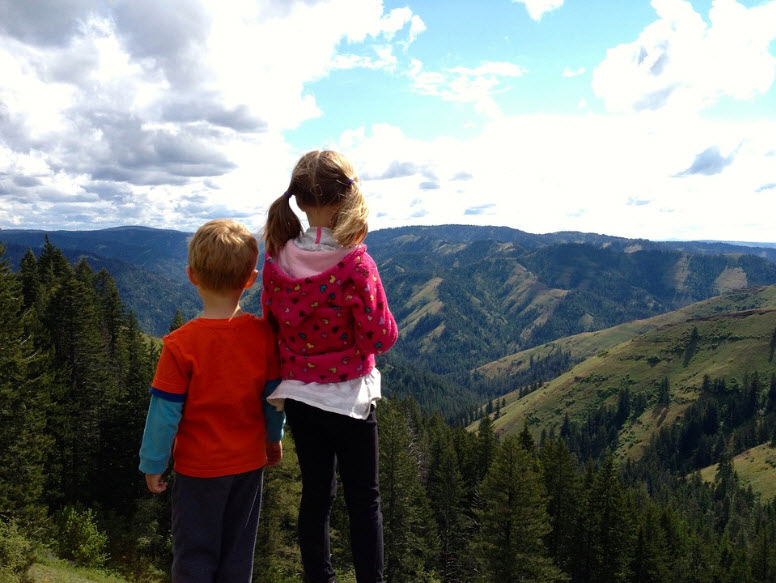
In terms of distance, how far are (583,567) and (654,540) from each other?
305 inches

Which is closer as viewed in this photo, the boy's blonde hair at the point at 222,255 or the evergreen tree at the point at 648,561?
the boy's blonde hair at the point at 222,255

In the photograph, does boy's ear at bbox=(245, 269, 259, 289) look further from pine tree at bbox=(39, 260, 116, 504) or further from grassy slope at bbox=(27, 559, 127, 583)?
pine tree at bbox=(39, 260, 116, 504)

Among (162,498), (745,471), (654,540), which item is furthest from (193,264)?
(745,471)

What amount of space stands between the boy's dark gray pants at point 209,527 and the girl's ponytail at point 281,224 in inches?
91.4

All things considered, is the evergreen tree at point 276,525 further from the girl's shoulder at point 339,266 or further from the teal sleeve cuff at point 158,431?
the girl's shoulder at point 339,266

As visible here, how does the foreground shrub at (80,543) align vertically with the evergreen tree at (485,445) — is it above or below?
above

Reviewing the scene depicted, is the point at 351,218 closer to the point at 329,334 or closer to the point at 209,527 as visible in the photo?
the point at 329,334

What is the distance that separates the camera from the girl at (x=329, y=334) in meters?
4.41

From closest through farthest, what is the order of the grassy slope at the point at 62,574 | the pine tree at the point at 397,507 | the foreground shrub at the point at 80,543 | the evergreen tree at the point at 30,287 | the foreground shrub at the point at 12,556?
the foreground shrub at the point at 12,556 < the grassy slope at the point at 62,574 < the foreground shrub at the point at 80,543 < the pine tree at the point at 397,507 < the evergreen tree at the point at 30,287

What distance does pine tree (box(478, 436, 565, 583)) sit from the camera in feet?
104

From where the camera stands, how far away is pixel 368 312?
172 inches

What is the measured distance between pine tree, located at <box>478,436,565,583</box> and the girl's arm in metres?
31.6

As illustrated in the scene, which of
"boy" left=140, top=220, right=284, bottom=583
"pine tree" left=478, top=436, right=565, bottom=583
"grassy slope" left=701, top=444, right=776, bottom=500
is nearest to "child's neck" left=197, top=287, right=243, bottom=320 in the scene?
"boy" left=140, top=220, right=284, bottom=583

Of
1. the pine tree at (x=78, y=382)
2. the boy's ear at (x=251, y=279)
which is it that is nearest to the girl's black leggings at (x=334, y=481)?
the boy's ear at (x=251, y=279)
